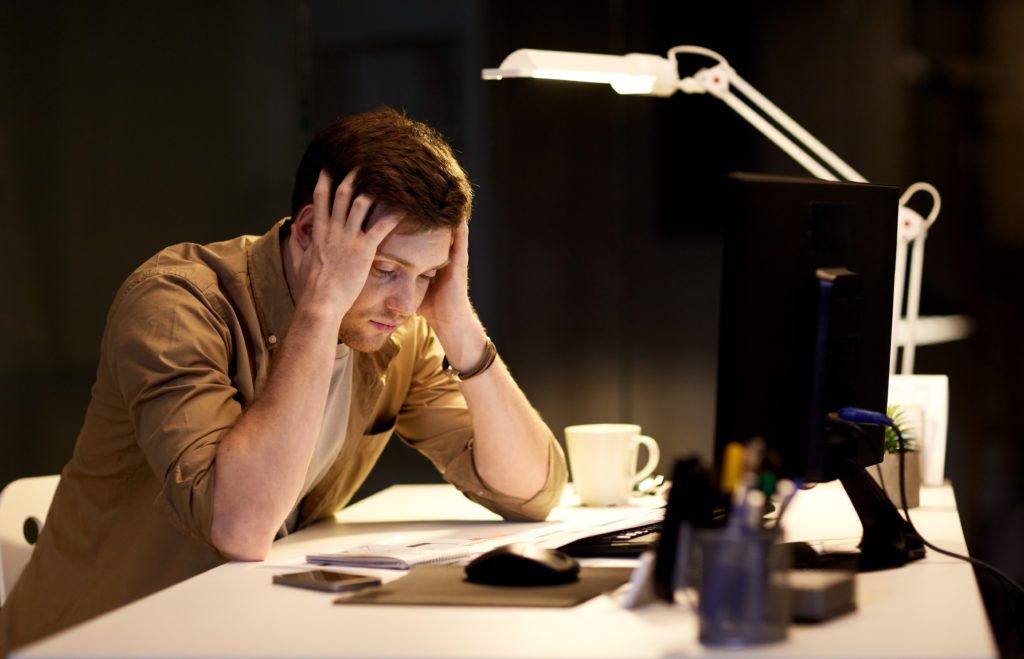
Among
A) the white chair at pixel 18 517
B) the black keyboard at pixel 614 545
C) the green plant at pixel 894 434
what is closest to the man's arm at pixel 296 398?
the black keyboard at pixel 614 545

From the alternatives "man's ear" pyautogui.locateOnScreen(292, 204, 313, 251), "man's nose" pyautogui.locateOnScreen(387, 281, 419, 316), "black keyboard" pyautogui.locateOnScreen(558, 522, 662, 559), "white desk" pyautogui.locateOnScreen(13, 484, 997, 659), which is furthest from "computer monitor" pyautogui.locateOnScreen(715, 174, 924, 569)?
"man's ear" pyautogui.locateOnScreen(292, 204, 313, 251)

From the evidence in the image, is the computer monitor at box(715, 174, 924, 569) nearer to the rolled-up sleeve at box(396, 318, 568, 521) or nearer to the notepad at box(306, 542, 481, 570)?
the notepad at box(306, 542, 481, 570)

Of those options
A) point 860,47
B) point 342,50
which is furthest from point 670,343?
point 342,50

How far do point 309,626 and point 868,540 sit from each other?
676 mm

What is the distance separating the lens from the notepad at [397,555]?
1483 millimetres

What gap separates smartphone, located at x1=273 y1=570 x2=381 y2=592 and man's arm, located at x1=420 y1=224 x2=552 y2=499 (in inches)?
21.4

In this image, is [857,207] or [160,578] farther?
[160,578]

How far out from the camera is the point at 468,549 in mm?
1581

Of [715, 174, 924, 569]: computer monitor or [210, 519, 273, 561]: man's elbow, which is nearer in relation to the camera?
[715, 174, 924, 569]: computer monitor

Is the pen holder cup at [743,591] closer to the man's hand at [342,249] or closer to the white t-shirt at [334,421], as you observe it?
the man's hand at [342,249]

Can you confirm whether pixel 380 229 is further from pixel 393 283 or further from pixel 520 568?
pixel 520 568

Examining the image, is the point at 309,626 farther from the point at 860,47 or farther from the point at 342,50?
the point at 860,47

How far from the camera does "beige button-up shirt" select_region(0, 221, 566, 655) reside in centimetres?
157

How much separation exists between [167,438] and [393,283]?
15.4 inches
